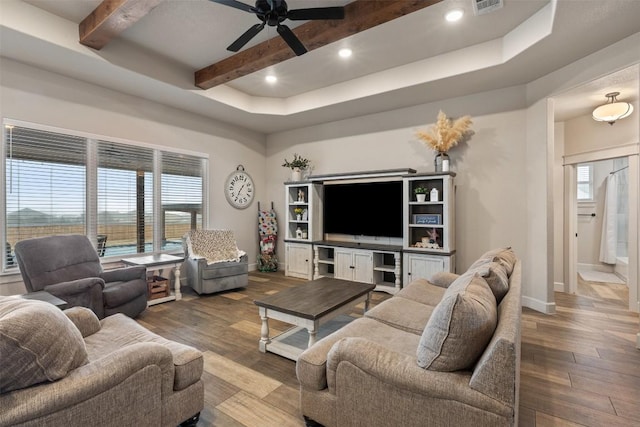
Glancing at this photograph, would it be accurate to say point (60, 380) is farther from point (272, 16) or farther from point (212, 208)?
point (212, 208)

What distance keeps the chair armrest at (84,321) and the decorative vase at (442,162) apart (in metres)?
4.27

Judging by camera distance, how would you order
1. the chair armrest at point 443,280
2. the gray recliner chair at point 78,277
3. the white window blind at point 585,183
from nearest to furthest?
the gray recliner chair at point 78,277, the chair armrest at point 443,280, the white window blind at point 585,183

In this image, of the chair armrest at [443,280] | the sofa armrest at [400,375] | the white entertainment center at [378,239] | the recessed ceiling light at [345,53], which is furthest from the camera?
the white entertainment center at [378,239]

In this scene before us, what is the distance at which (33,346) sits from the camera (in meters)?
1.23

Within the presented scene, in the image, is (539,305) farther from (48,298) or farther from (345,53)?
(48,298)

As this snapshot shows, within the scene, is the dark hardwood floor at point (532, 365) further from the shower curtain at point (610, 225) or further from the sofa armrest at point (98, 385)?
the shower curtain at point (610, 225)

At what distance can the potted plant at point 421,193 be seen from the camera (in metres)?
4.53

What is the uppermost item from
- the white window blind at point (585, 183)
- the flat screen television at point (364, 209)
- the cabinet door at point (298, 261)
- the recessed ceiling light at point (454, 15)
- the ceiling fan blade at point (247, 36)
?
the recessed ceiling light at point (454, 15)

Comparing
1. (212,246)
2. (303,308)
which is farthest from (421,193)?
(212,246)

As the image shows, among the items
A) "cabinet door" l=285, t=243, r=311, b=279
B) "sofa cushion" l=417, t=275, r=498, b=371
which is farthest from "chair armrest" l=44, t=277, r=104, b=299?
"sofa cushion" l=417, t=275, r=498, b=371

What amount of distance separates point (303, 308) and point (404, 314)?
2.70 ft

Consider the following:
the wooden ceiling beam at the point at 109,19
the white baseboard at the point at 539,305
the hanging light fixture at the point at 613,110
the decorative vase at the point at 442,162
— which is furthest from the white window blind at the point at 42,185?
the hanging light fixture at the point at 613,110

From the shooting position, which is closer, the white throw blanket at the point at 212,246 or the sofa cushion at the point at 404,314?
the sofa cushion at the point at 404,314

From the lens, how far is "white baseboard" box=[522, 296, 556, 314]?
3775 millimetres
